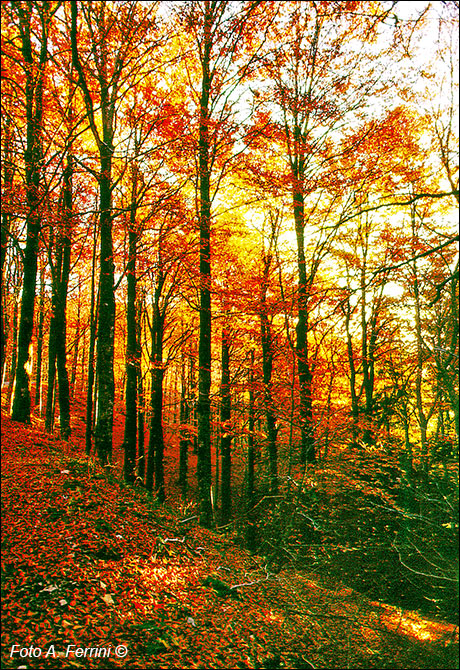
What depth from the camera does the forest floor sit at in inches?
150

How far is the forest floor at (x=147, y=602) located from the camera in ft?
12.5

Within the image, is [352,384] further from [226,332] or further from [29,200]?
[29,200]

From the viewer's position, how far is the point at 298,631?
17.1ft

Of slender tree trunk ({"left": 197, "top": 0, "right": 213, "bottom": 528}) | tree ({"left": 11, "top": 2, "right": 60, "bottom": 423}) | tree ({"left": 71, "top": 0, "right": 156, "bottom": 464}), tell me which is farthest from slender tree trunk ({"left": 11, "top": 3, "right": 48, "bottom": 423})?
slender tree trunk ({"left": 197, "top": 0, "right": 213, "bottom": 528})

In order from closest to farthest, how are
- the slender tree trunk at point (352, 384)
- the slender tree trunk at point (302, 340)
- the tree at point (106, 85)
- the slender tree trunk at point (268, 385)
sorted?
the tree at point (106, 85), the slender tree trunk at point (302, 340), the slender tree trunk at point (268, 385), the slender tree trunk at point (352, 384)

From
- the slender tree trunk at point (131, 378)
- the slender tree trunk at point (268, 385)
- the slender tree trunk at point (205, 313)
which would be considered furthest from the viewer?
the slender tree trunk at point (131, 378)

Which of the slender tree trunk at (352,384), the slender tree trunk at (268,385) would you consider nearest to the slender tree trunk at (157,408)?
the slender tree trunk at (268,385)

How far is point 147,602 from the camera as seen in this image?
4660mm

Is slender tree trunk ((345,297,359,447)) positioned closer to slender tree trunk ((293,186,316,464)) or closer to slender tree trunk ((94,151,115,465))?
slender tree trunk ((293,186,316,464))

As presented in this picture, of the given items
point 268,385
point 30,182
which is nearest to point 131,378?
point 268,385

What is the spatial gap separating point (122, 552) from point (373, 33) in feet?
44.7

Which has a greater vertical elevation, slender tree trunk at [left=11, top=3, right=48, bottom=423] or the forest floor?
slender tree trunk at [left=11, top=3, right=48, bottom=423]

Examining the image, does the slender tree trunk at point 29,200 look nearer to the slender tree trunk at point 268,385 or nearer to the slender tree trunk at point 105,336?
the slender tree trunk at point 105,336

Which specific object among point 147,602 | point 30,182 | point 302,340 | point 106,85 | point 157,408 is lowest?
point 147,602
